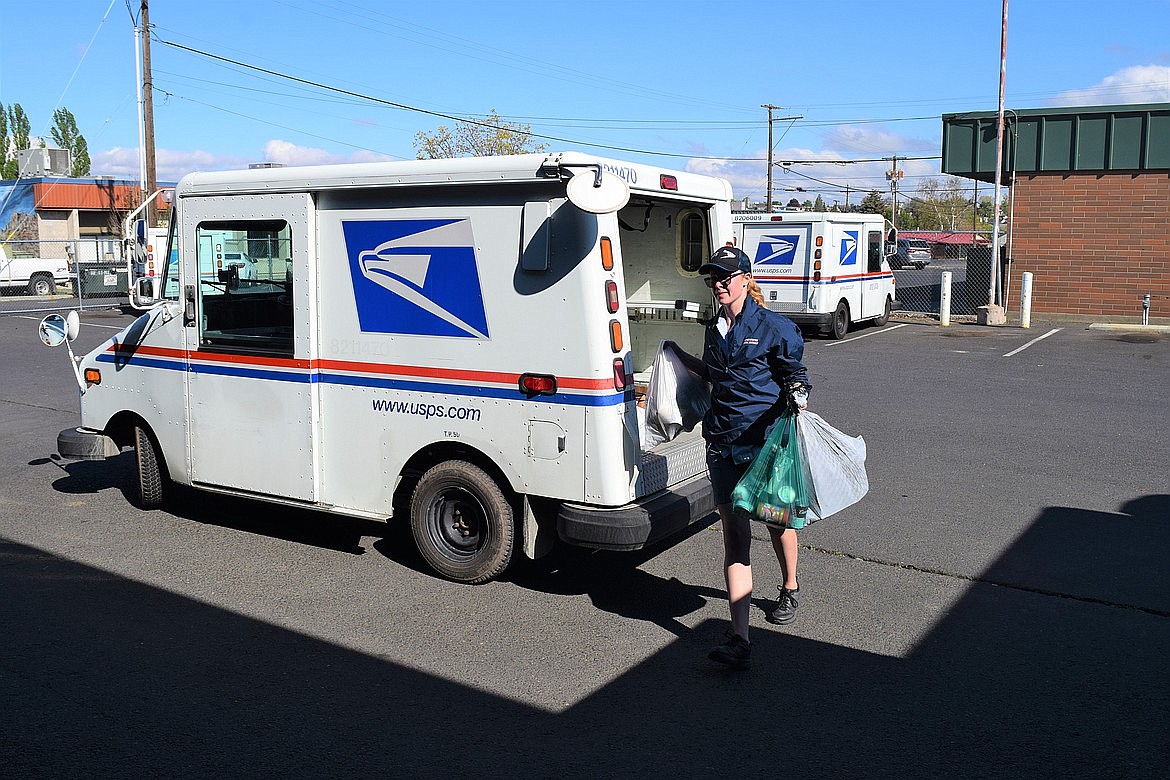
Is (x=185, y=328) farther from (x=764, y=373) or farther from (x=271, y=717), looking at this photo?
(x=764, y=373)

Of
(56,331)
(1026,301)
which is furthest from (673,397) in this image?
(1026,301)

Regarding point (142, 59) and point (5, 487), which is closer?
point (5, 487)

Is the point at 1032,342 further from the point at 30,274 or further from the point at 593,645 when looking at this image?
the point at 30,274

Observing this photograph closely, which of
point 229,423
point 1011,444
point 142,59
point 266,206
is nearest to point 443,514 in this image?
point 229,423

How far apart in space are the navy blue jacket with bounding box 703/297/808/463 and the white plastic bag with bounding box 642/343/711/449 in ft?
1.22

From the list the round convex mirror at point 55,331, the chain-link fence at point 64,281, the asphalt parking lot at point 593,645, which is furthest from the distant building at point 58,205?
the asphalt parking lot at point 593,645

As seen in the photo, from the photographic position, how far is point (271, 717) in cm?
447

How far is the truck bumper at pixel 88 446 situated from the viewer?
7734mm

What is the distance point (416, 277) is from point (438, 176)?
598 millimetres

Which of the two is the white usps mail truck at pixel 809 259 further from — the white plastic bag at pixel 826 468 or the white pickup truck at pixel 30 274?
the white pickup truck at pixel 30 274

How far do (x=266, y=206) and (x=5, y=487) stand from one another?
4.01 m

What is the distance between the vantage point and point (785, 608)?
5.56 meters

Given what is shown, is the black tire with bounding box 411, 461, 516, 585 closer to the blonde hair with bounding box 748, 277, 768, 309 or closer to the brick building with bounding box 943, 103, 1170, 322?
the blonde hair with bounding box 748, 277, 768, 309

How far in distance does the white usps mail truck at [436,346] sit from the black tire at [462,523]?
0.6 inches
